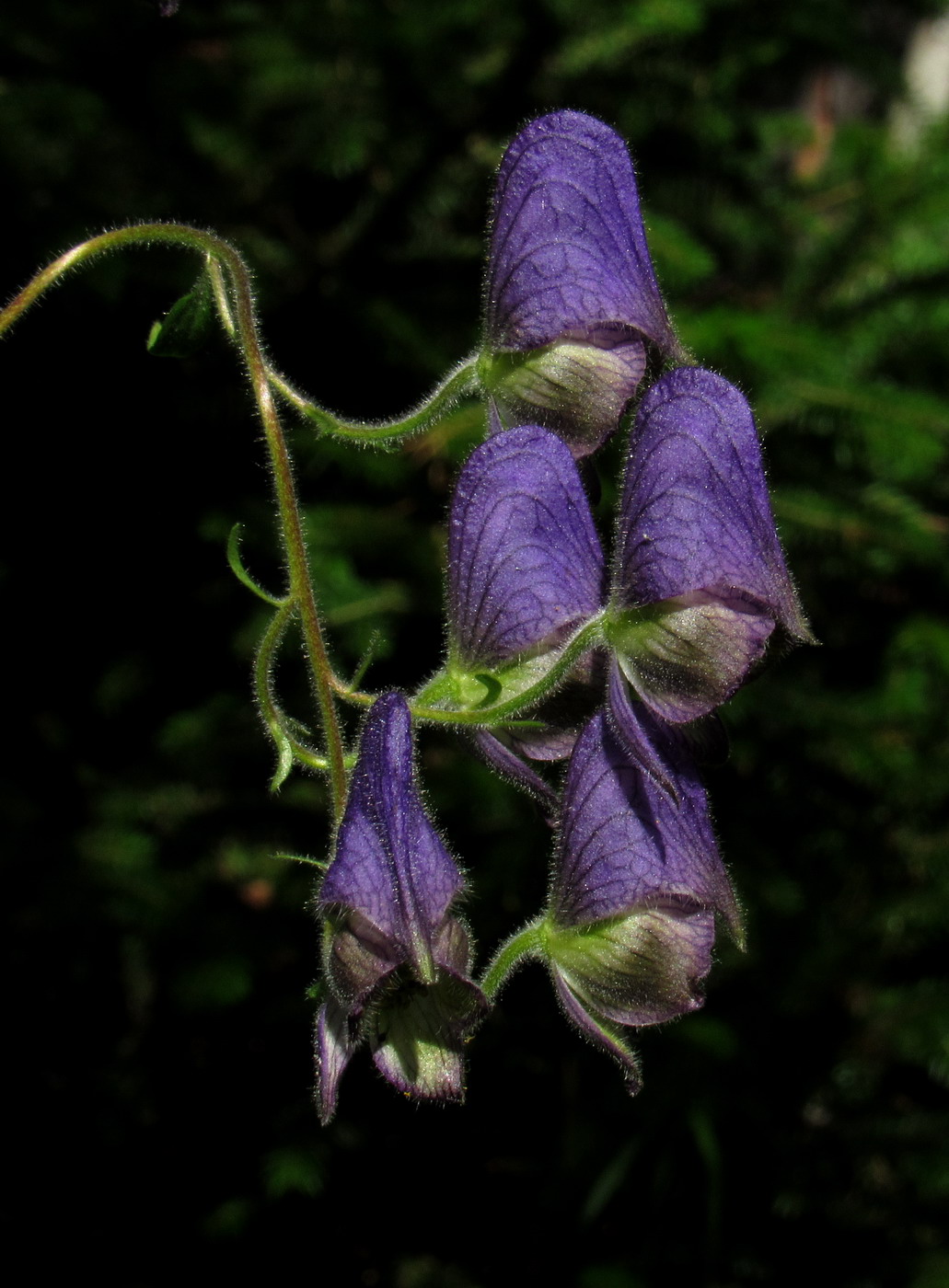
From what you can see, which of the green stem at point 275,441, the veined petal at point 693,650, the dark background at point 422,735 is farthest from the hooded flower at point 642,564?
the dark background at point 422,735

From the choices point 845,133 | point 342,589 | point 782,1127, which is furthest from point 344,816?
point 845,133

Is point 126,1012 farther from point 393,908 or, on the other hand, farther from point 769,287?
point 769,287

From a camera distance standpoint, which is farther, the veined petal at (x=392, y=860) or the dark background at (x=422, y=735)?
the dark background at (x=422, y=735)

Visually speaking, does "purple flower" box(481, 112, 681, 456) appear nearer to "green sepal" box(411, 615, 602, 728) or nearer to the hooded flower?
the hooded flower

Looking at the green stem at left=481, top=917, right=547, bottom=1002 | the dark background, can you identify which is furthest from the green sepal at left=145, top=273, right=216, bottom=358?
the dark background

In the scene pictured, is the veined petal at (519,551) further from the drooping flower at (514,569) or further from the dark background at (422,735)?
Answer: the dark background at (422,735)

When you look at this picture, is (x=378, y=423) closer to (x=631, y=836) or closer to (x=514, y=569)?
(x=514, y=569)

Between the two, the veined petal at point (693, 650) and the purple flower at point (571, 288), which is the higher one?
the purple flower at point (571, 288)
